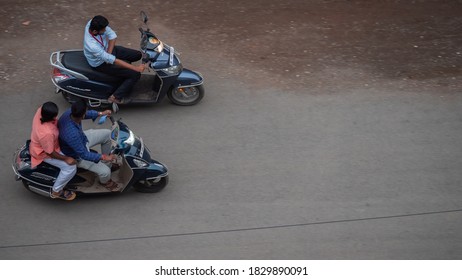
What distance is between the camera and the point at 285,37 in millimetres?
11438

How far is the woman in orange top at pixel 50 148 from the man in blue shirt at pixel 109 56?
1786 millimetres

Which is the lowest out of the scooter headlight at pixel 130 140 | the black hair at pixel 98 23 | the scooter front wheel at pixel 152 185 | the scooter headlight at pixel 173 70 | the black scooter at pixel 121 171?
the scooter front wheel at pixel 152 185

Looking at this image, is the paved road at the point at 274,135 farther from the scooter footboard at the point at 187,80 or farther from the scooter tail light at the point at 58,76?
the scooter tail light at the point at 58,76

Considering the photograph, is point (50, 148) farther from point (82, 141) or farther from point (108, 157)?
point (108, 157)

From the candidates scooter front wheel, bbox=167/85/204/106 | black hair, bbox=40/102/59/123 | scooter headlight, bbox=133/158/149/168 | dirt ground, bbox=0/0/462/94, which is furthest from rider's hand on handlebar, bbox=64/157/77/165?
dirt ground, bbox=0/0/462/94

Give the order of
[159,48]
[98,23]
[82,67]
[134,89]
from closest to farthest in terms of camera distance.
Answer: [98,23] → [82,67] → [159,48] → [134,89]

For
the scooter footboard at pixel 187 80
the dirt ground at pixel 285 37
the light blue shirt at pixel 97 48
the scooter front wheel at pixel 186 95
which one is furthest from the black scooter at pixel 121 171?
the dirt ground at pixel 285 37

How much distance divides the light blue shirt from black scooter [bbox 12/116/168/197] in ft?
4.77

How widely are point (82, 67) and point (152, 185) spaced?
7.61 ft

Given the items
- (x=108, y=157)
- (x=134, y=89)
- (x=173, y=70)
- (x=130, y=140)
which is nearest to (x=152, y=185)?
(x=130, y=140)

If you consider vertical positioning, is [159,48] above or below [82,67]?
above

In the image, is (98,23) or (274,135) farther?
(274,135)

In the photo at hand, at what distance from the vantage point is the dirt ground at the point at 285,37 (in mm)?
10508

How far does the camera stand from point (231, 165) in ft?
28.4
